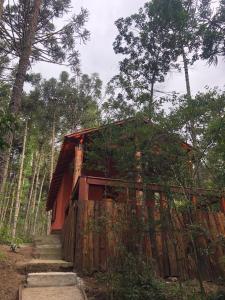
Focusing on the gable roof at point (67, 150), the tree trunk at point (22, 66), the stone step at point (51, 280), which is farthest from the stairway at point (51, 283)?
the gable roof at point (67, 150)

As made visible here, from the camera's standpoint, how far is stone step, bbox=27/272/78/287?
6070 mm

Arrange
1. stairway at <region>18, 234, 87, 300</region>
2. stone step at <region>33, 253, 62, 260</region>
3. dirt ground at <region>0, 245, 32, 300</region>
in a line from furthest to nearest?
stone step at <region>33, 253, 62, 260</region> → dirt ground at <region>0, 245, 32, 300</region> → stairway at <region>18, 234, 87, 300</region>

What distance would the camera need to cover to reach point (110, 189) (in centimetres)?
823

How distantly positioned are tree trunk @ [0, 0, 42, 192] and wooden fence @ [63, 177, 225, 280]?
9.27ft

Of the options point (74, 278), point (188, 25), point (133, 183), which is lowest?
point (74, 278)

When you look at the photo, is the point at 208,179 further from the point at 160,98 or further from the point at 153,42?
the point at 153,42

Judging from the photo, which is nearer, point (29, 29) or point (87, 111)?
point (29, 29)

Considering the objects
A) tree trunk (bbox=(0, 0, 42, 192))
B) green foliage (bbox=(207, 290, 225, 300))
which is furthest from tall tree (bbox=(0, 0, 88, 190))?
green foliage (bbox=(207, 290, 225, 300))

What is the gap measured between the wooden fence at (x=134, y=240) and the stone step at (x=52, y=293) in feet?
3.37

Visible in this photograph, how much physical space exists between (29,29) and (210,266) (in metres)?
9.65

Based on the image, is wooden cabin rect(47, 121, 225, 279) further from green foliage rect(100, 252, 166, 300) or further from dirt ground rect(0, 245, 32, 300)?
dirt ground rect(0, 245, 32, 300)

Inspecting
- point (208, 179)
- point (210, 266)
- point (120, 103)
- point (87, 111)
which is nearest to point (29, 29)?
point (120, 103)

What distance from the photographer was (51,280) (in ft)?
20.2

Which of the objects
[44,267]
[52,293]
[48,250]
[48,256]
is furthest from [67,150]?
[52,293]
